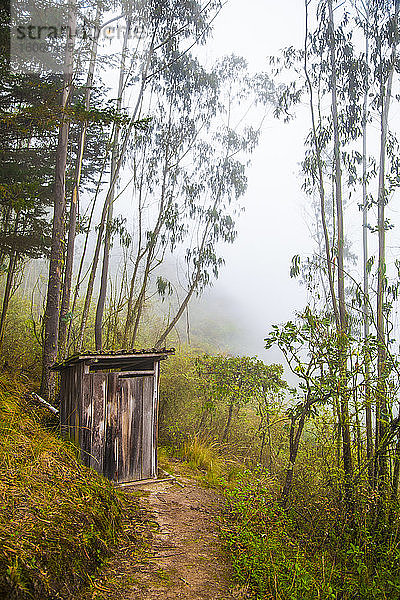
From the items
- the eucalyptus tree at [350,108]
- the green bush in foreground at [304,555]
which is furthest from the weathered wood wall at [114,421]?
the eucalyptus tree at [350,108]

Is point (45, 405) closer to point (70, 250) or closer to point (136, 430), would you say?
point (136, 430)

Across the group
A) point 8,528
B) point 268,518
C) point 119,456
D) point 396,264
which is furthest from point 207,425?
point 8,528

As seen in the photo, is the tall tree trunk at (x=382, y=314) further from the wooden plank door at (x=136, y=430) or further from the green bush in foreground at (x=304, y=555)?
the wooden plank door at (x=136, y=430)

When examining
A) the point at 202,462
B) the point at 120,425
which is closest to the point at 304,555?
the point at 120,425

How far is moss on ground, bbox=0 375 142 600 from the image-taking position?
9.18ft

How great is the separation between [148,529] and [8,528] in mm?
A: 2152

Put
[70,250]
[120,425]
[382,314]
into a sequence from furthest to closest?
1. [70,250]
2. [120,425]
3. [382,314]

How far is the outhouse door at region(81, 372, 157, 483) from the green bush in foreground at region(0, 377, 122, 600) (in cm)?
105

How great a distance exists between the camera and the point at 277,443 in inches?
386

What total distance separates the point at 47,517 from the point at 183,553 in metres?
1.64

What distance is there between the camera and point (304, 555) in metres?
4.56

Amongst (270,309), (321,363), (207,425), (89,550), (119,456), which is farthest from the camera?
(270,309)

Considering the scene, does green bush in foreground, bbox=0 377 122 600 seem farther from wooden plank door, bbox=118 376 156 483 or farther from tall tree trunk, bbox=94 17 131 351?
tall tree trunk, bbox=94 17 131 351

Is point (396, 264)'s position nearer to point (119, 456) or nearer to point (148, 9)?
point (119, 456)
